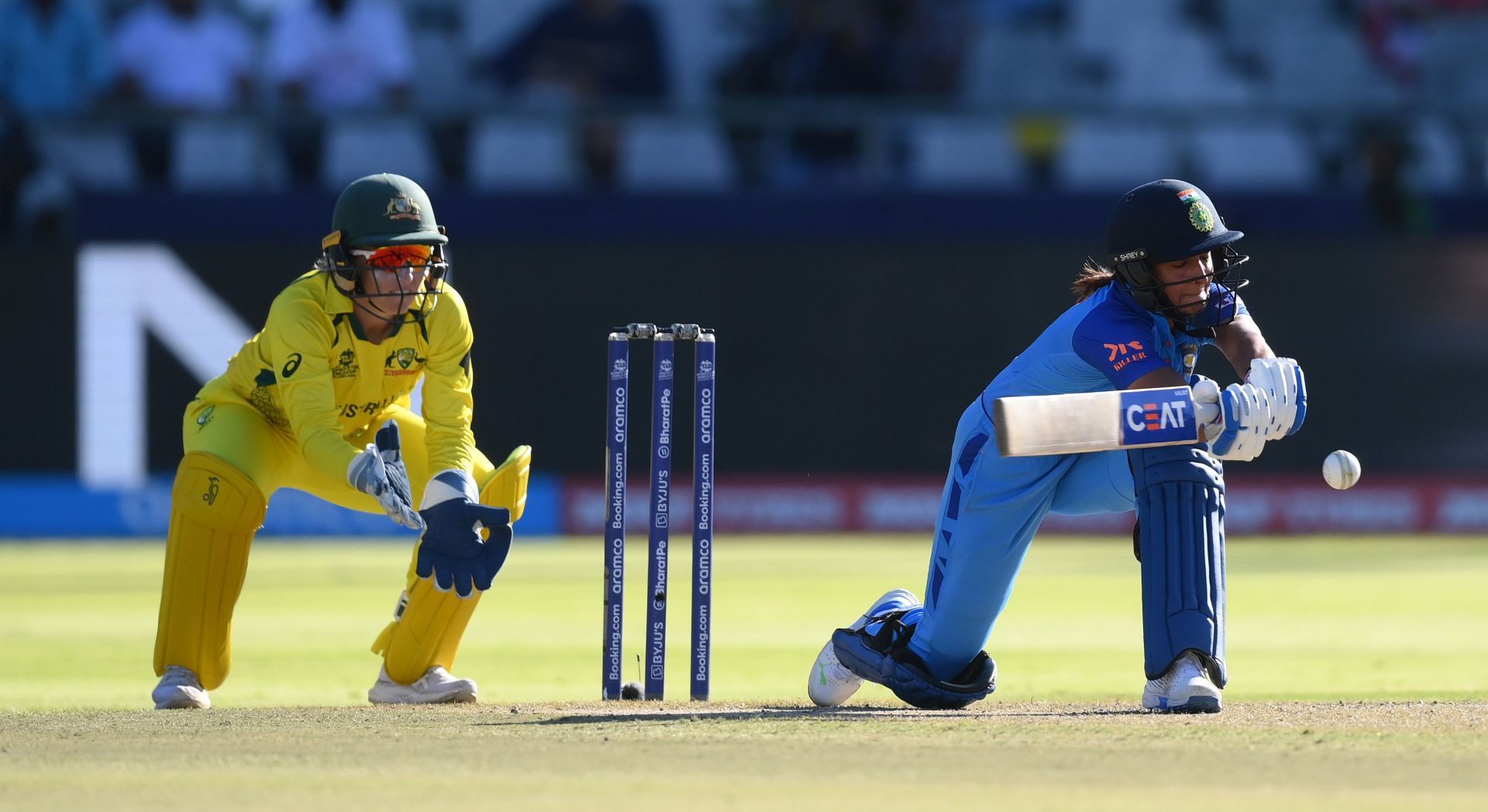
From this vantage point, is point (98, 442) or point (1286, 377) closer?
point (1286, 377)

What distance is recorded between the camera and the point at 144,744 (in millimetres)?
4344

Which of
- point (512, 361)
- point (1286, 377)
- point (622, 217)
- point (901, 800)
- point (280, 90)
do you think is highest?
point (280, 90)

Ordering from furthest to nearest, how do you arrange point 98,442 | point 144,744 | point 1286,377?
point 98,442 < point 1286,377 < point 144,744

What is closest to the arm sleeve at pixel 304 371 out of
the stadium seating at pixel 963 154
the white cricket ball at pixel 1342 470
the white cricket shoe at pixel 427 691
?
the white cricket shoe at pixel 427 691

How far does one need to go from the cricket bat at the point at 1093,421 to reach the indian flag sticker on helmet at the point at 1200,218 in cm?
50

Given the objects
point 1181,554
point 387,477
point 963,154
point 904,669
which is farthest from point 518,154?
point 1181,554

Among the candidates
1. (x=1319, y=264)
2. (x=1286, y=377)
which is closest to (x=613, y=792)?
(x=1286, y=377)

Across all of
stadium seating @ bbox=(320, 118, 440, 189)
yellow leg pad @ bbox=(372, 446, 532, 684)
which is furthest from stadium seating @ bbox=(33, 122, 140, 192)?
yellow leg pad @ bbox=(372, 446, 532, 684)

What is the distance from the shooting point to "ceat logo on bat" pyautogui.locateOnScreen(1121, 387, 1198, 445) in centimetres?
463

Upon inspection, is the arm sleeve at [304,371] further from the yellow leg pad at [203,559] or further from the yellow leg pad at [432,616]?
the yellow leg pad at [432,616]

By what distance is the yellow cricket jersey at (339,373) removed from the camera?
5.25 m

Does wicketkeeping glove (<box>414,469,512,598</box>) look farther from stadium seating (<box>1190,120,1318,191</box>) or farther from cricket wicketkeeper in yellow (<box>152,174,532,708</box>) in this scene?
stadium seating (<box>1190,120,1318,191</box>)

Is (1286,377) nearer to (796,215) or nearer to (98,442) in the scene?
(796,215)

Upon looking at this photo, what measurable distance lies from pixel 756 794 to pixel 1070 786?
23.2 inches
